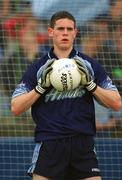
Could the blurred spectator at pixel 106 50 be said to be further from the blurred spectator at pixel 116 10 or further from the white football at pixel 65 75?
the white football at pixel 65 75

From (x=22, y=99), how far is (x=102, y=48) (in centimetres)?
230

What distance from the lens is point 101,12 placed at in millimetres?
5930

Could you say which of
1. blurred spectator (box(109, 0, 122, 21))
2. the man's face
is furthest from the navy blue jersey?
blurred spectator (box(109, 0, 122, 21))

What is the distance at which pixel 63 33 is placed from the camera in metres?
3.87

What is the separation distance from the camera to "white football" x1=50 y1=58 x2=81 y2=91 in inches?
148

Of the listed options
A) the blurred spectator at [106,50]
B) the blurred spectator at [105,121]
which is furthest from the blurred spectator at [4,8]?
the blurred spectator at [105,121]

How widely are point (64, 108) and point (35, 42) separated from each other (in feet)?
7.59

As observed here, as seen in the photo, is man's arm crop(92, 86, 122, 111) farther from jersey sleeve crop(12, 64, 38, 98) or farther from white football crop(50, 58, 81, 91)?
jersey sleeve crop(12, 64, 38, 98)

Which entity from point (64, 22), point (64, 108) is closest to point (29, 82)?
point (64, 108)

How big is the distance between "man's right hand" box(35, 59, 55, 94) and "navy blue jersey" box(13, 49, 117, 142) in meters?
0.08

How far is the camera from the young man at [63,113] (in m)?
3.84

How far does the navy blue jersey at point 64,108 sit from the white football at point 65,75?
4.4 inches

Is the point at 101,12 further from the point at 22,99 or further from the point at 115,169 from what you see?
the point at 22,99

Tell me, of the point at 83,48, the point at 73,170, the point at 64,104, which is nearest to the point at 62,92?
the point at 64,104
